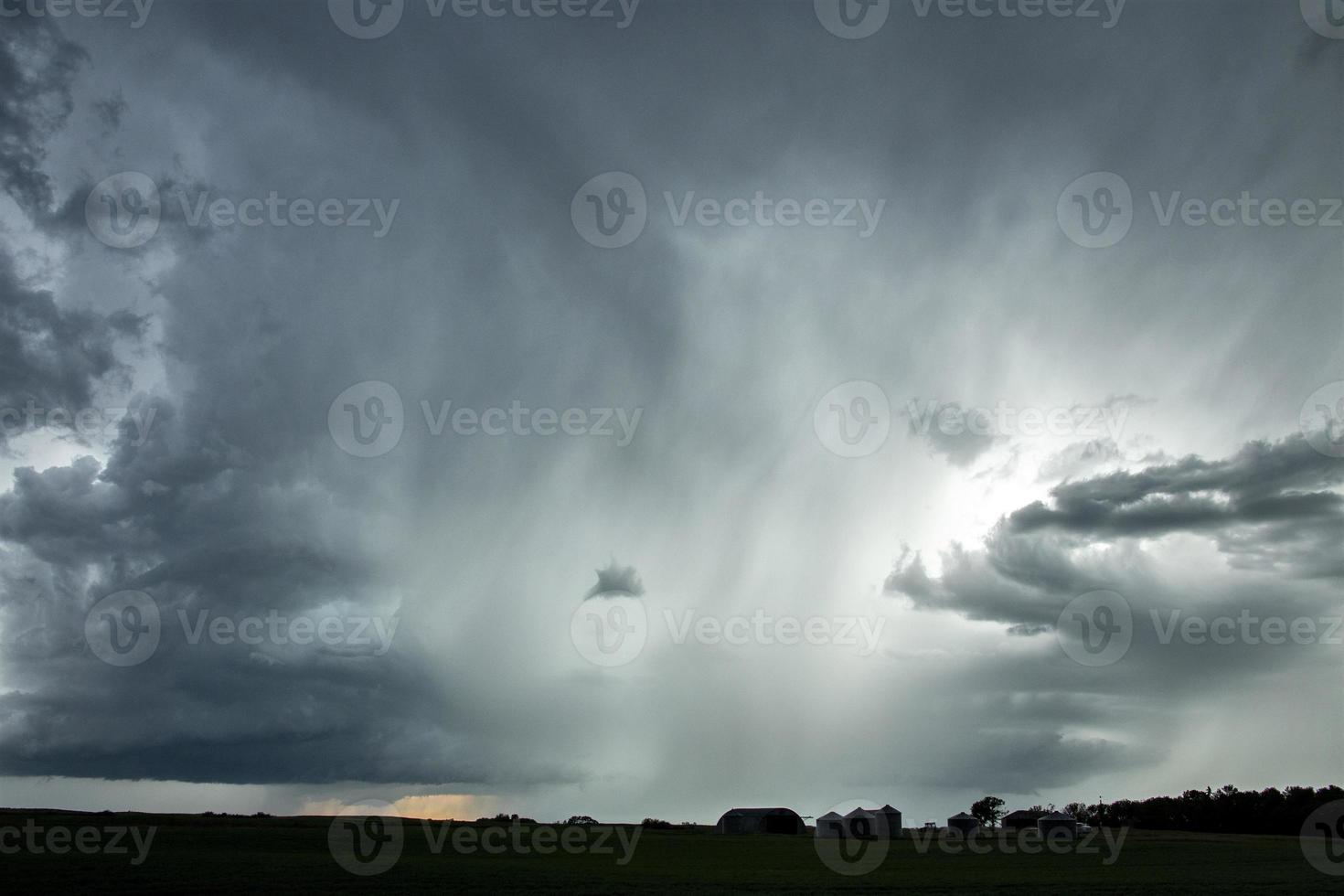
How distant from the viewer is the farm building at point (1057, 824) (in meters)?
160

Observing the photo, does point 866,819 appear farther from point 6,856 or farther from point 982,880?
point 6,856

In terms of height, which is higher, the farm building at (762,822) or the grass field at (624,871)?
the farm building at (762,822)

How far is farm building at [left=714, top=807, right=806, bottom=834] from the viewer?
6801 inches

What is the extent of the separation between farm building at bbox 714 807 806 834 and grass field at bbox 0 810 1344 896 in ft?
252

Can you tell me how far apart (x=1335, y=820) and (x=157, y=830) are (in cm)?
18652

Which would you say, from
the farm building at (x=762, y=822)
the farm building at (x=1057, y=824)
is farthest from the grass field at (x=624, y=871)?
the farm building at (x=762, y=822)

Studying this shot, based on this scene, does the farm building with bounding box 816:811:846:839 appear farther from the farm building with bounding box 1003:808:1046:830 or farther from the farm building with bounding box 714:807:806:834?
the farm building with bounding box 1003:808:1046:830

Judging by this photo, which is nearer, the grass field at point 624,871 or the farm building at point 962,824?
the grass field at point 624,871

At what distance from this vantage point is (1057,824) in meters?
168

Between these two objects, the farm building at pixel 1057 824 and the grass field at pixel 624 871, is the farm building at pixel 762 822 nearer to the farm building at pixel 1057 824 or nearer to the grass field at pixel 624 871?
the farm building at pixel 1057 824

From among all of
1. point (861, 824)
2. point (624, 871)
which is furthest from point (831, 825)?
point (624, 871)

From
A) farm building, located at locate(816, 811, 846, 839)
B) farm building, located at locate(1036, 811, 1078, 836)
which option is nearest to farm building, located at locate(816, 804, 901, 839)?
farm building, located at locate(816, 811, 846, 839)

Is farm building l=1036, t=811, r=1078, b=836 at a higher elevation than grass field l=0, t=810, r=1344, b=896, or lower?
higher

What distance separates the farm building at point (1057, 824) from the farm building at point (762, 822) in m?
42.7
